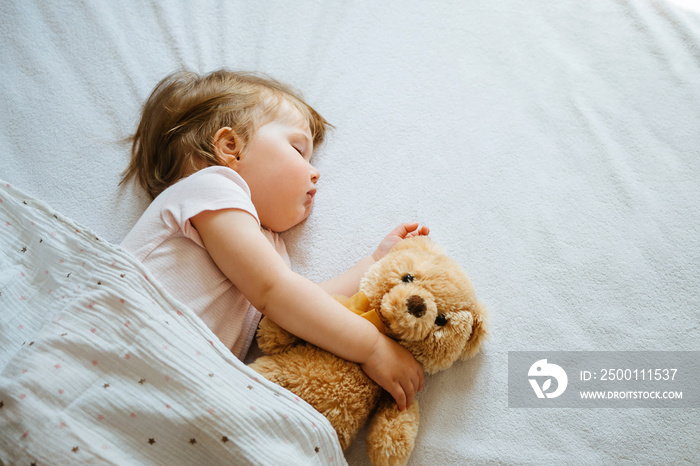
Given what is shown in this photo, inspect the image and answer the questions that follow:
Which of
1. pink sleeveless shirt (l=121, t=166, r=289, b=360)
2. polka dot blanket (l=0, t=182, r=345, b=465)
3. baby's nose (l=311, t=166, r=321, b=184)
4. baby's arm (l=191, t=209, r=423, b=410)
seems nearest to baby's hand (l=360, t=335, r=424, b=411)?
baby's arm (l=191, t=209, r=423, b=410)

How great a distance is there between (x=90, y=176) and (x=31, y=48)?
0.41 meters

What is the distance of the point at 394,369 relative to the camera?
76cm

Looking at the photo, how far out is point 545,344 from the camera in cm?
85

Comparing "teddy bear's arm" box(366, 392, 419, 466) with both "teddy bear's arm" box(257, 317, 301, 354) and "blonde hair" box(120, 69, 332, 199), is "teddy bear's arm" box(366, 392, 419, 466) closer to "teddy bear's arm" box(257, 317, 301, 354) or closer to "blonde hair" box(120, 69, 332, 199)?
"teddy bear's arm" box(257, 317, 301, 354)

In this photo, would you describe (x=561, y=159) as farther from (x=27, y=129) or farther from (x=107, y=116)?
(x=27, y=129)

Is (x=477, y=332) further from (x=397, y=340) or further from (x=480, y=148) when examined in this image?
(x=480, y=148)

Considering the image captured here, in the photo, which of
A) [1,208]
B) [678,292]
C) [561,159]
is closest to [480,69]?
[561,159]

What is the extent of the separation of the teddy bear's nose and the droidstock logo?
0.84ft

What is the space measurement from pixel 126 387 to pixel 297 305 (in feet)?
0.84

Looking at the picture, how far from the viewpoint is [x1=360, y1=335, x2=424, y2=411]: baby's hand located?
2.47 feet

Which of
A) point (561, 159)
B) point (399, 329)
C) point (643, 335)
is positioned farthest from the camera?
point (561, 159)

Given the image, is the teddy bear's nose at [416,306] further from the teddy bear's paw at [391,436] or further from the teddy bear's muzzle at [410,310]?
the teddy bear's paw at [391,436]

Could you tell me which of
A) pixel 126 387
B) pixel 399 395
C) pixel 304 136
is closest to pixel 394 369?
pixel 399 395

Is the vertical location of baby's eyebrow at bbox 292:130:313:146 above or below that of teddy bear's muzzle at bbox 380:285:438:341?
above
